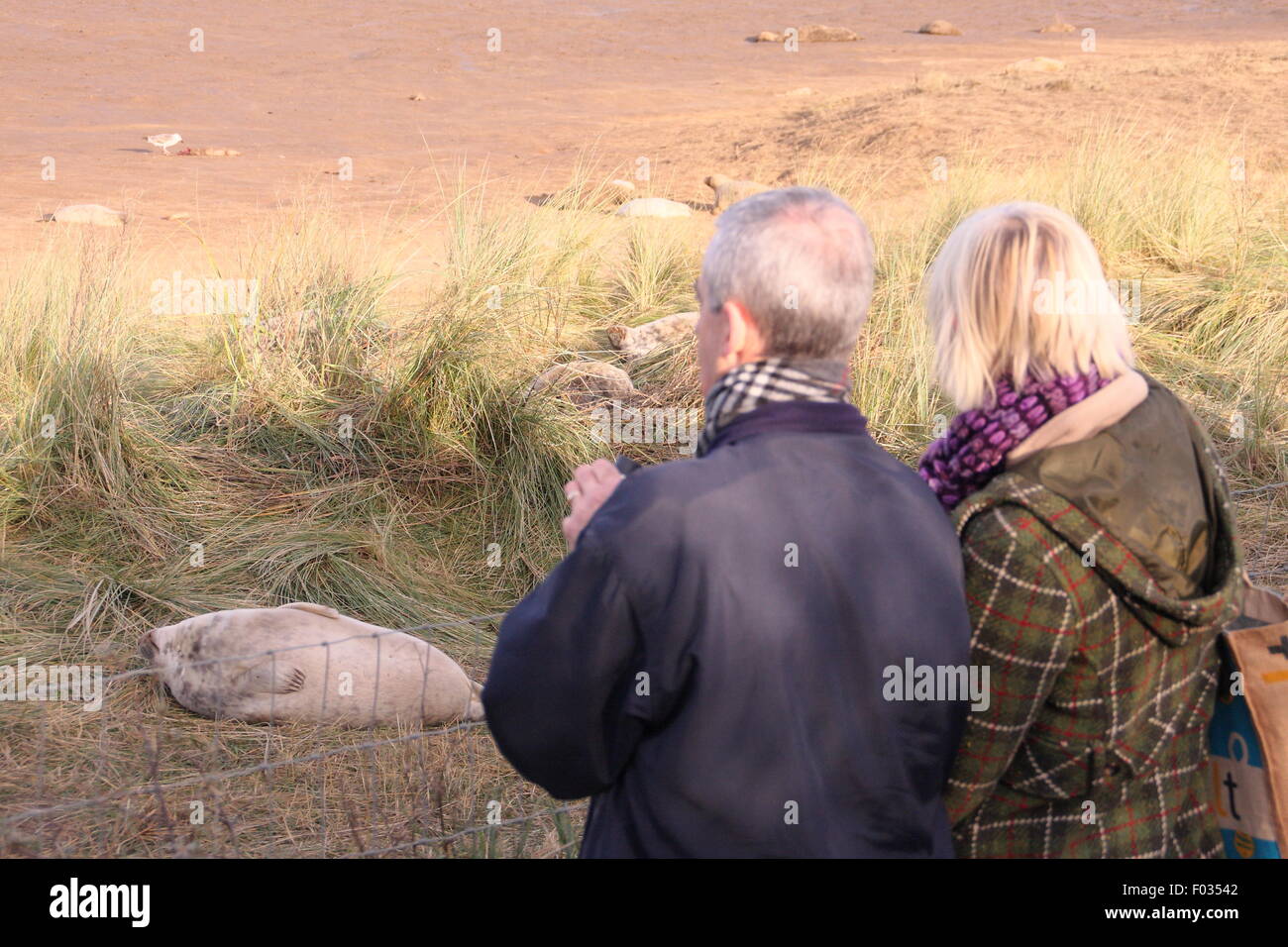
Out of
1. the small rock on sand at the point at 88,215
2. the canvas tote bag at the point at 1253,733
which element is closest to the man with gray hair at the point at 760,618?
the canvas tote bag at the point at 1253,733

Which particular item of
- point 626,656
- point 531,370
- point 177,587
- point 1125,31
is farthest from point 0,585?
point 1125,31

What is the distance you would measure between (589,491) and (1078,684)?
773 millimetres

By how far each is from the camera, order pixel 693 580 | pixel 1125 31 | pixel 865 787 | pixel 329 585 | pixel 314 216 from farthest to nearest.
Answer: pixel 1125 31 < pixel 314 216 < pixel 329 585 < pixel 865 787 < pixel 693 580

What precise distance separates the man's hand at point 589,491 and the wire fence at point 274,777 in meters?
1.18

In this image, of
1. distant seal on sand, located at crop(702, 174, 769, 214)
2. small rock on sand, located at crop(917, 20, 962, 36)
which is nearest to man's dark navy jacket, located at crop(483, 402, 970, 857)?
distant seal on sand, located at crop(702, 174, 769, 214)

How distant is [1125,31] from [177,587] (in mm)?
29019

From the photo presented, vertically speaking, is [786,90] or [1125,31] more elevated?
[1125,31]

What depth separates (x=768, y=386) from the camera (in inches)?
66.3

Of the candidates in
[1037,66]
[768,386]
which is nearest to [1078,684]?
[768,386]

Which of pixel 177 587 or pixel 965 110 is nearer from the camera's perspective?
pixel 177 587

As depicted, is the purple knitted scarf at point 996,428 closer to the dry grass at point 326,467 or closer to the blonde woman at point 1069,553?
the blonde woman at point 1069,553

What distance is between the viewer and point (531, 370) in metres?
5.46

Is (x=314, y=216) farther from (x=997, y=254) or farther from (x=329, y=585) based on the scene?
(x=997, y=254)

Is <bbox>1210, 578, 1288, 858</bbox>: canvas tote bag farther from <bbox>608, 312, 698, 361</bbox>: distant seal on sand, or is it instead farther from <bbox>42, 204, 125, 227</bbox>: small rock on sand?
<bbox>42, 204, 125, 227</bbox>: small rock on sand
